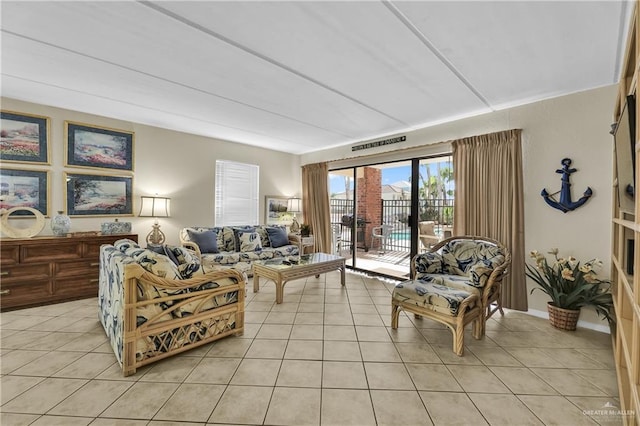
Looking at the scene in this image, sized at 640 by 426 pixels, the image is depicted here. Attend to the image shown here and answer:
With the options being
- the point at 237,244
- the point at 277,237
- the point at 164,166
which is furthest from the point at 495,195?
the point at 164,166

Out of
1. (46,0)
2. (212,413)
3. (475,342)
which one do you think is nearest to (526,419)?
(475,342)

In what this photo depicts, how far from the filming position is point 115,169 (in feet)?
13.2

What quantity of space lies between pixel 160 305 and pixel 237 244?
2.62 meters

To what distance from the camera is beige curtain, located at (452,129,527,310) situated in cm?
322

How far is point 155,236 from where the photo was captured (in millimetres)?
4234

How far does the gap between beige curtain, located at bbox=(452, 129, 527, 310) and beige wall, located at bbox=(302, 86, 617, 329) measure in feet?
0.38

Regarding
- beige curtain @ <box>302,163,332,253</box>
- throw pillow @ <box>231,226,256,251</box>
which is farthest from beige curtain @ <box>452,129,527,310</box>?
throw pillow @ <box>231,226,256,251</box>

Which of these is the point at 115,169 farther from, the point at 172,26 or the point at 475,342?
the point at 475,342

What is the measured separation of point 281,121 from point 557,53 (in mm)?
3178

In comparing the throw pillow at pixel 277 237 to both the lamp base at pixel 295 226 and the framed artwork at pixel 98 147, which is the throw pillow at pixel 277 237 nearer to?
the lamp base at pixel 295 226

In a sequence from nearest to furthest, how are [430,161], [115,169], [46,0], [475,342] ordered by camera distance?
[46,0] → [475,342] → [115,169] → [430,161]

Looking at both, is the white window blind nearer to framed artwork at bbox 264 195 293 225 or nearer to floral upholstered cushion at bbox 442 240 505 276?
framed artwork at bbox 264 195 293 225

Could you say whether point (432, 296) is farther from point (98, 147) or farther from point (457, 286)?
point (98, 147)

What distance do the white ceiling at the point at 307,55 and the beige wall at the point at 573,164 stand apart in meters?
0.20
